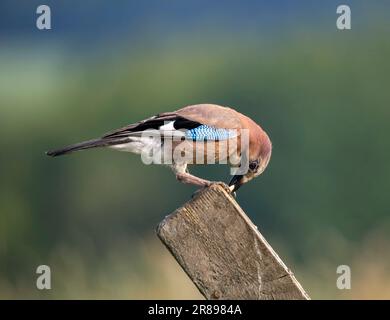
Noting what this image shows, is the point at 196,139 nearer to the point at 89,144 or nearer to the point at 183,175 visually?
the point at 183,175

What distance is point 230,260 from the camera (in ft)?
11.7

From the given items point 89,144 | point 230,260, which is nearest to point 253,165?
point 89,144

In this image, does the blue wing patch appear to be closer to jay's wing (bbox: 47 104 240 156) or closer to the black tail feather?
jay's wing (bbox: 47 104 240 156)

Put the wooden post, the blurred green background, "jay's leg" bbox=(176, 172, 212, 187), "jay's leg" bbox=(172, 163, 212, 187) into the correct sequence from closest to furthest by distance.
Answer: the wooden post < "jay's leg" bbox=(176, 172, 212, 187) < "jay's leg" bbox=(172, 163, 212, 187) < the blurred green background

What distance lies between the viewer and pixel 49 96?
11.2 m

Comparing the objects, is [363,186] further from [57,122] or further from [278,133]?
[57,122]

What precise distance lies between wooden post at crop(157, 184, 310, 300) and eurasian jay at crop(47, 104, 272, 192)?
66.8 inches

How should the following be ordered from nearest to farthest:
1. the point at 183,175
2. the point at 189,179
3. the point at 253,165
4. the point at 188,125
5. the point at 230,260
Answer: the point at 230,260, the point at 189,179, the point at 183,175, the point at 188,125, the point at 253,165

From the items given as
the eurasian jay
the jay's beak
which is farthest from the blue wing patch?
the jay's beak

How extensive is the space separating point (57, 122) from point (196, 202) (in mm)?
6781

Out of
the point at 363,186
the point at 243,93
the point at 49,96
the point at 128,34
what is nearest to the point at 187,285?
the point at 363,186

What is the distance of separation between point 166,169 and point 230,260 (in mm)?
5440

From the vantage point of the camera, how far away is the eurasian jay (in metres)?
5.45
